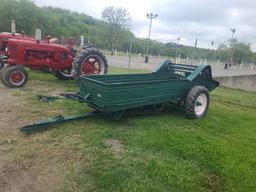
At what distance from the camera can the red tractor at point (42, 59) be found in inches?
267

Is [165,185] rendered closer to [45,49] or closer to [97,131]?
[97,131]

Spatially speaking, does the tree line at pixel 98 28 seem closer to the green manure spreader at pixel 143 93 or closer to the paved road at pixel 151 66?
the paved road at pixel 151 66

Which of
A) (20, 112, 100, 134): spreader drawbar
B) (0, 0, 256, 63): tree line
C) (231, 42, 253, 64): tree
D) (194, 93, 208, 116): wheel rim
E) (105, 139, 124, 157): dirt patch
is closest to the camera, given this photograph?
(105, 139, 124, 157): dirt patch

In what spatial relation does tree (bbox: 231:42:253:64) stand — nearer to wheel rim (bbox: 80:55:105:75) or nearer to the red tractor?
wheel rim (bbox: 80:55:105:75)

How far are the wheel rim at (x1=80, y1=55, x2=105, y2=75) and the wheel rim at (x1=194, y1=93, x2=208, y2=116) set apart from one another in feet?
10.3

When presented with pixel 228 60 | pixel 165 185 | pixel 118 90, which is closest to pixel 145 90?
pixel 118 90

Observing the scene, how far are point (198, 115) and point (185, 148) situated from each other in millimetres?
1761

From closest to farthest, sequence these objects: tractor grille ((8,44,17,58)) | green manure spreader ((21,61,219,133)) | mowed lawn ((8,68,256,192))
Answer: mowed lawn ((8,68,256,192)), green manure spreader ((21,61,219,133)), tractor grille ((8,44,17,58))

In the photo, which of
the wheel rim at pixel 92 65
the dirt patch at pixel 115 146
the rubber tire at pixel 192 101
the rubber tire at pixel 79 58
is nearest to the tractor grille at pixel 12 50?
the rubber tire at pixel 79 58

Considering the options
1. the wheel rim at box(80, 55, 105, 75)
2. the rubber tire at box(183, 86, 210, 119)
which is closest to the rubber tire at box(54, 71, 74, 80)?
the wheel rim at box(80, 55, 105, 75)

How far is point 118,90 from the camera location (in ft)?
13.7

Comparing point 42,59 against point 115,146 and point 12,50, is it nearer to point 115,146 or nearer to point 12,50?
point 12,50

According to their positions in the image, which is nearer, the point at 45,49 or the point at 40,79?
the point at 45,49

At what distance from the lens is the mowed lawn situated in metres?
2.94
